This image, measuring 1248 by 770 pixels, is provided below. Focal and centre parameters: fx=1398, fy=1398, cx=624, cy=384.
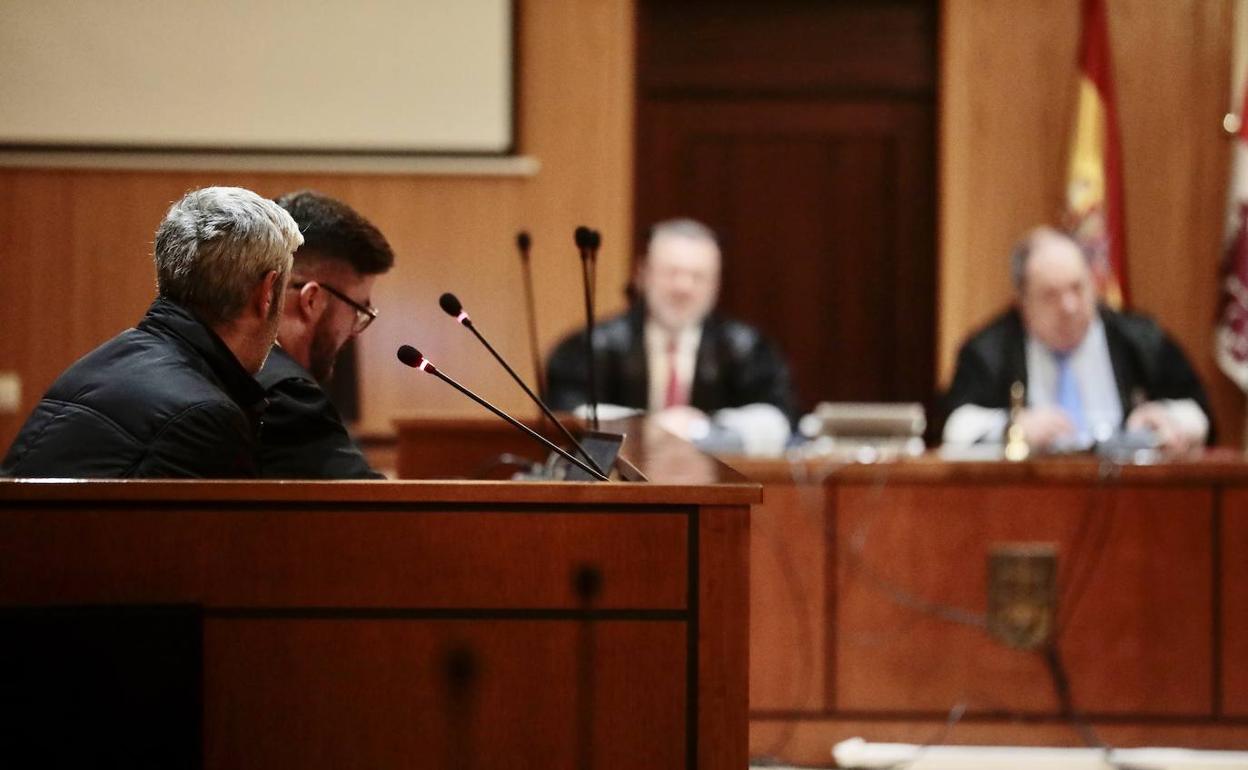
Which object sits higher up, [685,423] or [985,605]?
[685,423]

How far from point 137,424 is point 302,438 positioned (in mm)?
425

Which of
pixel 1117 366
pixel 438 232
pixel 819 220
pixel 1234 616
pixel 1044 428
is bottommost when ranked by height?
pixel 1234 616

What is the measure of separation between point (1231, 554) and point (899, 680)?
95 cm

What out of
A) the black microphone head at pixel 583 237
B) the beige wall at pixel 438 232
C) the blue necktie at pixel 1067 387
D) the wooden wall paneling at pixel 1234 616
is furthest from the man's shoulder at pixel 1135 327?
the black microphone head at pixel 583 237

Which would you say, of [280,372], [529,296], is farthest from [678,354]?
[280,372]

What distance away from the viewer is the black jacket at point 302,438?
7.36 ft

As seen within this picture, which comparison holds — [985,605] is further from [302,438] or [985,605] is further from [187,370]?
[187,370]

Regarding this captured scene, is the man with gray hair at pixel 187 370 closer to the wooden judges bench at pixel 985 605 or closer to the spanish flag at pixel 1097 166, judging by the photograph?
the wooden judges bench at pixel 985 605

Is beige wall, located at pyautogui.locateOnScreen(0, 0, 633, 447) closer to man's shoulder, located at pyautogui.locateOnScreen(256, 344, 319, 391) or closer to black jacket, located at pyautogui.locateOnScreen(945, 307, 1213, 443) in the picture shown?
black jacket, located at pyautogui.locateOnScreen(945, 307, 1213, 443)

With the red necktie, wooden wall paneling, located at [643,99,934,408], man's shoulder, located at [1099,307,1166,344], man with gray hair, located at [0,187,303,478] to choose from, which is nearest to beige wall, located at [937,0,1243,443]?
wooden wall paneling, located at [643,99,934,408]

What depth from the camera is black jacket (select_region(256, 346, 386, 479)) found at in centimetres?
224

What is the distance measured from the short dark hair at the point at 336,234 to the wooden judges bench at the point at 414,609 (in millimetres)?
844

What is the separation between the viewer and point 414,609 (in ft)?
5.57

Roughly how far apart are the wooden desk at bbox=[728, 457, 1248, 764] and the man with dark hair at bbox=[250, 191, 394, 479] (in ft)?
5.15
